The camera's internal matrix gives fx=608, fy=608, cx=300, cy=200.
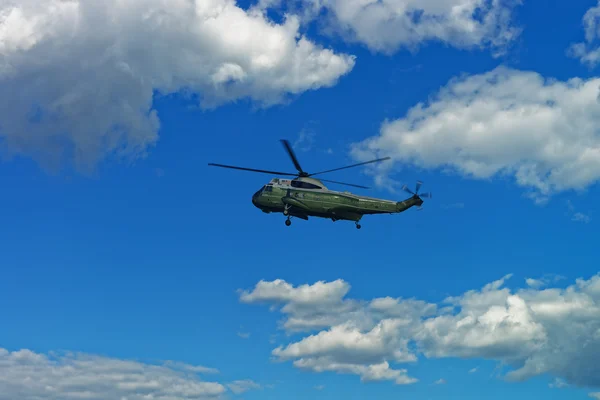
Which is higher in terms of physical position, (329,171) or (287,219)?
(329,171)

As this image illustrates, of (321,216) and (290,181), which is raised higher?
(290,181)

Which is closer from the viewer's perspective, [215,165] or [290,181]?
[215,165]

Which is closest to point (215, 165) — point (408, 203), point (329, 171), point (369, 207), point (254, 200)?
point (254, 200)

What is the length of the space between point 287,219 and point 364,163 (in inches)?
713

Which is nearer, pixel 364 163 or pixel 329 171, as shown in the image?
pixel 364 163

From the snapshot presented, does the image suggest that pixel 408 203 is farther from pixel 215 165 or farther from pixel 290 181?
pixel 215 165

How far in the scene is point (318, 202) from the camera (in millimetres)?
103625

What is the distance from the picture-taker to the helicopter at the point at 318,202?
339ft

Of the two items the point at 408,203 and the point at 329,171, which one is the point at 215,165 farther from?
the point at 408,203

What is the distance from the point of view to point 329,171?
10675cm

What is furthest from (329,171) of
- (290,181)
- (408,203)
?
(408,203)

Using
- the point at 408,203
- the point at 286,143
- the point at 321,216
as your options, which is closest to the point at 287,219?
the point at 321,216

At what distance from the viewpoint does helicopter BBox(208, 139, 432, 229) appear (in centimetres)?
10325

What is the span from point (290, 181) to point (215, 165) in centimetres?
1460
